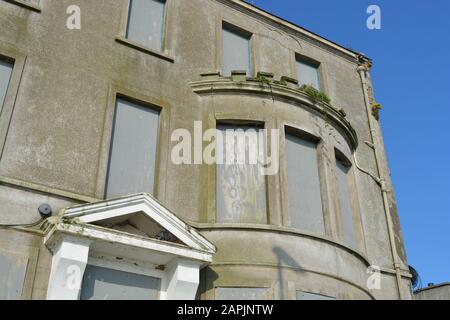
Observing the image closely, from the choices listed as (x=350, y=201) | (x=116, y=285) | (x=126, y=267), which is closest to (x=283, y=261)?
(x=126, y=267)

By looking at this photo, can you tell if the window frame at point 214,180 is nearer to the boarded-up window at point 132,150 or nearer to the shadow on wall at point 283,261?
the shadow on wall at point 283,261

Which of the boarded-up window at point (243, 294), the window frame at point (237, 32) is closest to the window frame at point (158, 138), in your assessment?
the boarded-up window at point (243, 294)

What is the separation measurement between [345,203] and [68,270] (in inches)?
258

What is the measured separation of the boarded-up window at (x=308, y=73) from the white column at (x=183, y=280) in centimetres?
701

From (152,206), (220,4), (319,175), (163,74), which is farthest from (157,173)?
(220,4)

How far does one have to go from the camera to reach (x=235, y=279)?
29.7 ft

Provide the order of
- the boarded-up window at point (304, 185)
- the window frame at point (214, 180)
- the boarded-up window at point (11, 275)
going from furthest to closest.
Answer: the boarded-up window at point (304, 185) < the window frame at point (214, 180) < the boarded-up window at point (11, 275)

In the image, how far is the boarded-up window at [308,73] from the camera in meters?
14.0

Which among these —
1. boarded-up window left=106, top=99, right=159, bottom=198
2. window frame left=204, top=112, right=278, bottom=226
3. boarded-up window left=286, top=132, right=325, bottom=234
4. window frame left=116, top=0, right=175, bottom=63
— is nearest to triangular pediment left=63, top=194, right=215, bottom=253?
boarded-up window left=106, top=99, right=159, bottom=198

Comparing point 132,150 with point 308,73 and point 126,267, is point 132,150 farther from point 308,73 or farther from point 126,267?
point 308,73

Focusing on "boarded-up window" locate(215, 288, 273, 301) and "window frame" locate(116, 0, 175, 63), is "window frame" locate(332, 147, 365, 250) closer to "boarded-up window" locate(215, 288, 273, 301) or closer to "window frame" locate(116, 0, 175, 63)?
"boarded-up window" locate(215, 288, 273, 301)

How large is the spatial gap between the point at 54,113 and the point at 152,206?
2.63m

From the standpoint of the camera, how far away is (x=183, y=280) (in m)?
8.47

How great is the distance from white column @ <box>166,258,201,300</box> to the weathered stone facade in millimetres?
412
